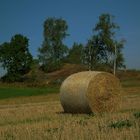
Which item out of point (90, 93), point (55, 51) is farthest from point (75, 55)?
point (90, 93)

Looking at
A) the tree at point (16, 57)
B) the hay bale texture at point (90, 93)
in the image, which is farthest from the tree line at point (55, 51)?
the hay bale texture at point (90, 93)

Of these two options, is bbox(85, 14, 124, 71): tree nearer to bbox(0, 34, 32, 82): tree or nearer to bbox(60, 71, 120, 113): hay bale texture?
bbox(0, 34, 32, 82): tree

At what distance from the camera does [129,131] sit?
9953 mm

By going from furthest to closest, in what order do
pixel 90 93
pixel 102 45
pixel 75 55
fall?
pixel 75 55
pixel 102 45
pixel 90 93

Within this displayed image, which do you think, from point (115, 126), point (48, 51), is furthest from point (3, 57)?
point (115, 126)

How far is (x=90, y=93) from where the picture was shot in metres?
18.2

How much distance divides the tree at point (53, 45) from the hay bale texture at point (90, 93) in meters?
62.3

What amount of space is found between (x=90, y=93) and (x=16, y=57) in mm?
58960

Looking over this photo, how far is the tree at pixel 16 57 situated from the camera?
74.2 m

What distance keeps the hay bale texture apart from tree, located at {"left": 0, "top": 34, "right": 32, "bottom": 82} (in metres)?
54.1

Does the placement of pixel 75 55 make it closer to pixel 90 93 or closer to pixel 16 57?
pixel 16 57

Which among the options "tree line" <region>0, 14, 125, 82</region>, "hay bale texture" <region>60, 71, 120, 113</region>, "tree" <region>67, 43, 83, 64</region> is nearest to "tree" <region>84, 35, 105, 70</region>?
"tree line" <region>0, 14, 125, 82</region>

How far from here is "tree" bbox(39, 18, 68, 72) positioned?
3278 inches

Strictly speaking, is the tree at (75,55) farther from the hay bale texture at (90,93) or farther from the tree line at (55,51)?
the hay bale texture at (90,93)
